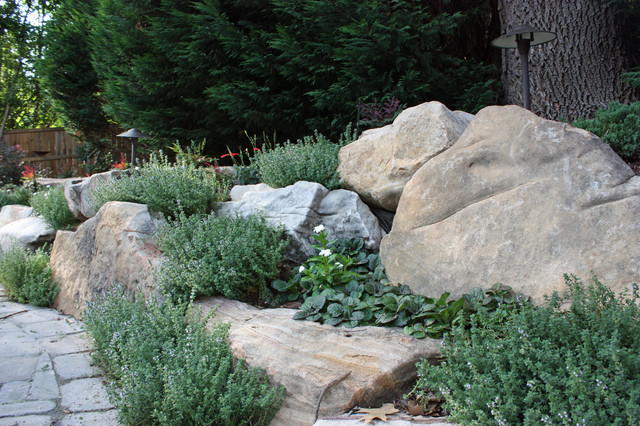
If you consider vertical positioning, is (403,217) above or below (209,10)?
below

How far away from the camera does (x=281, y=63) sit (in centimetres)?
697

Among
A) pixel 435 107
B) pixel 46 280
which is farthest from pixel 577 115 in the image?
pixel 46 280

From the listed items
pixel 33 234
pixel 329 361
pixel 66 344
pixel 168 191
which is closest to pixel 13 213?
pixel 33 234

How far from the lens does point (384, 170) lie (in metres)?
4.46

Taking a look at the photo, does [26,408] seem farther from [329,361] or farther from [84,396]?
A: [329,361]

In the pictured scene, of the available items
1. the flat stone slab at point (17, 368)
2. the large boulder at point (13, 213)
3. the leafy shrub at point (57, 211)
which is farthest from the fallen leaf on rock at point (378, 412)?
the large boulder at point (13, 213)

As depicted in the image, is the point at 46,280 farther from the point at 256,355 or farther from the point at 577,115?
the point at 577,115

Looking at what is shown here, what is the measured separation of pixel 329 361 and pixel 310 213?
1772 mm

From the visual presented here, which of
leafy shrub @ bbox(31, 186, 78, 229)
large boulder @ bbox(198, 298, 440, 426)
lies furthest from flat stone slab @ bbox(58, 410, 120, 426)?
leafy shrub @ bbox(31, 186, 78, 229)

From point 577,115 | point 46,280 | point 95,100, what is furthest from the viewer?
point 95,100

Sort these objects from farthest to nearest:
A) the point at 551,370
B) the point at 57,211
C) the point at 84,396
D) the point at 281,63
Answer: the point at 281,63
the point at 57,211
the point at 84,396
the point at 551,370

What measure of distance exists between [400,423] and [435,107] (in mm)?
2688

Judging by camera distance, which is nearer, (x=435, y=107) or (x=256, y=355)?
(x=256, y=355)

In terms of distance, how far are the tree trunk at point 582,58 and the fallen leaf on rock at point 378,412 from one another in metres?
4.55
